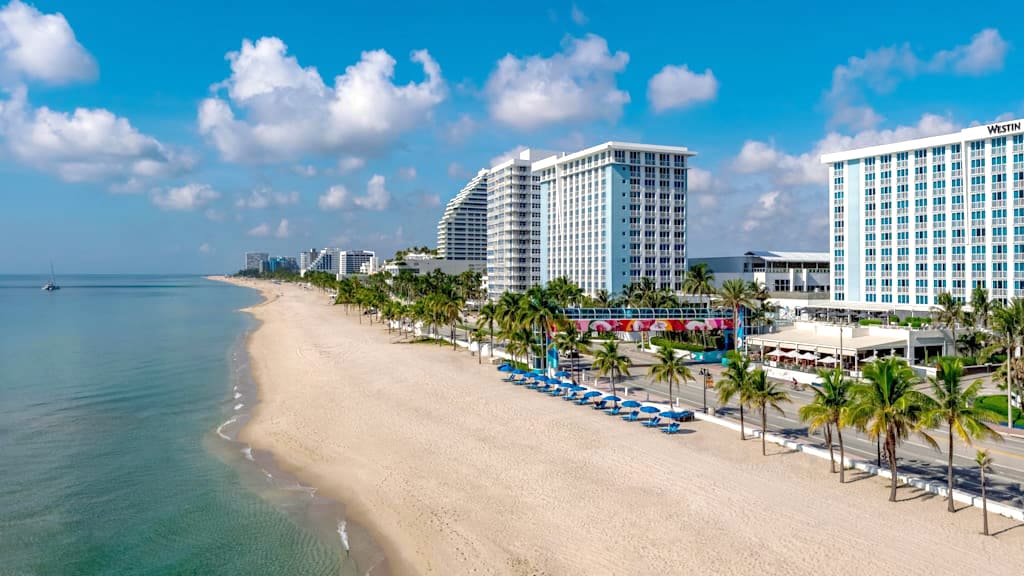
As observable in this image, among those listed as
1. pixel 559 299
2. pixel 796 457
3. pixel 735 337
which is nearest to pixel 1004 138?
pixel 735 337

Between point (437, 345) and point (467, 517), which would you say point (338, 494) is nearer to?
point (467, 517)

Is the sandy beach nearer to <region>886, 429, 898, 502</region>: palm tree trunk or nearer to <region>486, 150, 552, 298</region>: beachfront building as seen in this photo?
<region>886, 429, 898, 502</region>: palm tree trunk

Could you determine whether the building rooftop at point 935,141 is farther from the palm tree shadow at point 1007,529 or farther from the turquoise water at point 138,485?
the turquoise water at point 138,485

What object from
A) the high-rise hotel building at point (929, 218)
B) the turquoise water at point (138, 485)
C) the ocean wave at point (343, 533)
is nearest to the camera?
the turquoise water at point (138, 485)

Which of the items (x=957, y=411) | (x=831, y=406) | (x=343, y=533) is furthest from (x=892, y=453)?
(x=343, y=533)

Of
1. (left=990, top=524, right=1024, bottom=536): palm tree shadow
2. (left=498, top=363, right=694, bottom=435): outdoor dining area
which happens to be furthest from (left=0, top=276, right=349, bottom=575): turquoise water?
(left=990, top=524, right=1024, bottom=536): palm tree shadow

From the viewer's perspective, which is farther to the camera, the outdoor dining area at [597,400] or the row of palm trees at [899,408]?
the outdoor dining area at [597,400]

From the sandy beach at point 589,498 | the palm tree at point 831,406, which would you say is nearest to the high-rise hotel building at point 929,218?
the sandy beach at point 589,498

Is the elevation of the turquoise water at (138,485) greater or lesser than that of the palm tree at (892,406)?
lesser
